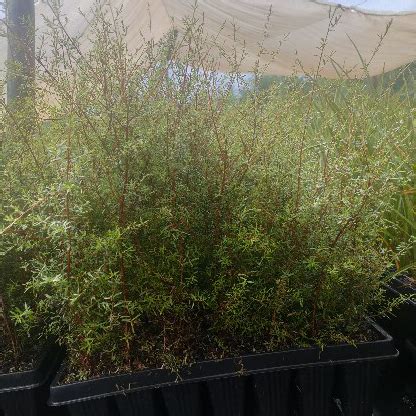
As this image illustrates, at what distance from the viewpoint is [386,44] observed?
3.72m

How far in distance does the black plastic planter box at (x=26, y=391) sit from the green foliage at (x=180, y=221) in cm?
9

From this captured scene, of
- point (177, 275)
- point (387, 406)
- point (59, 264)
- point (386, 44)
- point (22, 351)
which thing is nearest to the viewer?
point (59, 264)

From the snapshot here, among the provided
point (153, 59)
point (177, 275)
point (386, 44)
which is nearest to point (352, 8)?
point (386, 44)

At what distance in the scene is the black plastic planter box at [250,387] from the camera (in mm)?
1042

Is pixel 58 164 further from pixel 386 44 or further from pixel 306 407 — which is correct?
pixel 386 44

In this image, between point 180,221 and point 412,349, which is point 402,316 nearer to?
point 412,349

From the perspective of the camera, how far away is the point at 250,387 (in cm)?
115

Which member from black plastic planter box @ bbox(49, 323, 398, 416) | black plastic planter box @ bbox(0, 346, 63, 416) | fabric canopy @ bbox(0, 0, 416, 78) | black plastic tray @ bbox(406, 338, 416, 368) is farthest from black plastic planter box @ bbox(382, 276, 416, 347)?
fabric canopy @ bbox(0, 0, 416, 78)

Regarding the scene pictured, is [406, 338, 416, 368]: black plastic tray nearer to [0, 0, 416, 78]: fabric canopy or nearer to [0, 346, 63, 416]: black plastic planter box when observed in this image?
[0, 346, 63, 416]: black plastic planter box

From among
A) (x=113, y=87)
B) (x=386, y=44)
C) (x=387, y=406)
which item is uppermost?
(x=386, y=44)

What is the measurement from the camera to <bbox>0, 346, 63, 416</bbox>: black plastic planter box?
108 cm

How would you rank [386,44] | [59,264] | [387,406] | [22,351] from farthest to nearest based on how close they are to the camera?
[386,44] → [387,406] → [22,351] → [59,264]

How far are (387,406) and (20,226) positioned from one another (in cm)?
114

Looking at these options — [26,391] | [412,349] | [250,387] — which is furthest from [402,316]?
[26,391]
